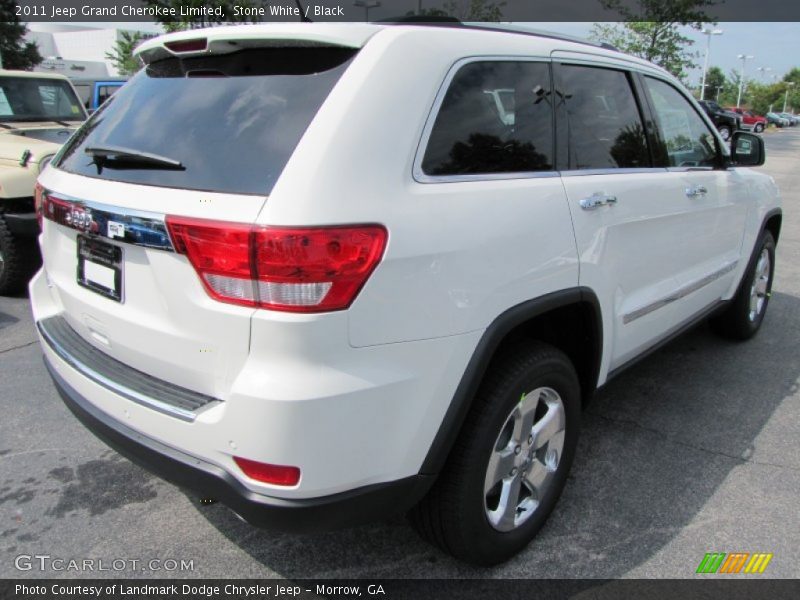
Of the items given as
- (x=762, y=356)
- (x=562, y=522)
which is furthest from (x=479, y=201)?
(x=762, y=356)

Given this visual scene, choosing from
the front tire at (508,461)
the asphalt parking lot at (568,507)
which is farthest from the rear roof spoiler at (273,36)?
the asphalt parking lot at (568,507)

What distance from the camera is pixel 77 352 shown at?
2184mm

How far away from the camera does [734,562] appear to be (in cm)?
232

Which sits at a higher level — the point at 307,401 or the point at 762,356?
the point at 307,401

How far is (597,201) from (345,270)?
3.94 feet

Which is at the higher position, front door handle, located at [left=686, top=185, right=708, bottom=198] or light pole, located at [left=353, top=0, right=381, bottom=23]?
light pole, located at [left=353, top=0, right=381, bottom=23]

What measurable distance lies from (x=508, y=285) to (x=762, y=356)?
325cm

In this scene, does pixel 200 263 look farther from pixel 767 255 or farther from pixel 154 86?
pixel 767 255

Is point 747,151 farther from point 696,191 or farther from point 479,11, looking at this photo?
point 479,11

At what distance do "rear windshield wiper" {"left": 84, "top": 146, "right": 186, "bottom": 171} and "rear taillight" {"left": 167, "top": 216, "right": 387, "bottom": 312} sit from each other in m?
0.33

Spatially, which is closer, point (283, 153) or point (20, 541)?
point (283, 153)

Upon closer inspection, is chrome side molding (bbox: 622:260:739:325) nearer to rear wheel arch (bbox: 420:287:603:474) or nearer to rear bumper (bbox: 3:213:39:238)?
rear wheel arch (bbox: 420:287:603:474)

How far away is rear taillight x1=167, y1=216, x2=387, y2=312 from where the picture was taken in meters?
1.56

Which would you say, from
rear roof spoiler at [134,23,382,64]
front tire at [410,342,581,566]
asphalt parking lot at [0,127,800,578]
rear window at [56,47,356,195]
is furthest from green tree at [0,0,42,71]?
front tire at [410,342,581,566]
